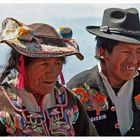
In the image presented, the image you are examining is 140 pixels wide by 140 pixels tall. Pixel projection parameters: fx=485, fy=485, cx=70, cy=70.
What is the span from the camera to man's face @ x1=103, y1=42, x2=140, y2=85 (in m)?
3.36

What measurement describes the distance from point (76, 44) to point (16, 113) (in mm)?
597

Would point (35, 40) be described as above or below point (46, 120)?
above

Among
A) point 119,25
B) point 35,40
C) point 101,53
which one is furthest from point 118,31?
point 35,40

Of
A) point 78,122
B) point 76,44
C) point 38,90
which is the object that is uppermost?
point 76,44

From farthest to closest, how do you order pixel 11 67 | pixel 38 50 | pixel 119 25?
pixel 119 25, pixel 11 67, pixel 38 50

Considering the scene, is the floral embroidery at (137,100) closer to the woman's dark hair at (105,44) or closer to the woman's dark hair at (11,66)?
the woman's dark hair at (105,44)

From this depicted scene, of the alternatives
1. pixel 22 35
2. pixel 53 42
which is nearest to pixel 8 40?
pixel 22 35

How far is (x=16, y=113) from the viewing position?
2.74 meters

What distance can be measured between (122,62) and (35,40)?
82 centimetres

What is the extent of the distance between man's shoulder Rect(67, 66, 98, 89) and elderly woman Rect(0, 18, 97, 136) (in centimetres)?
46

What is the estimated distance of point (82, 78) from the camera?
3439mm

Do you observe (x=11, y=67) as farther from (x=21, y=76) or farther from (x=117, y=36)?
(x=117, y=36)

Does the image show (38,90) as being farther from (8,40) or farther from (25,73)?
(8,40)

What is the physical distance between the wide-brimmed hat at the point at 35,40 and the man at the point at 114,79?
0.56m
